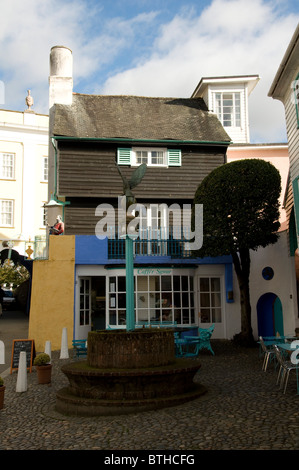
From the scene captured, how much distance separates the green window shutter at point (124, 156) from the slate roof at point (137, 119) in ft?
1.76

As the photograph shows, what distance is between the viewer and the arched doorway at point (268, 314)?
16828mm

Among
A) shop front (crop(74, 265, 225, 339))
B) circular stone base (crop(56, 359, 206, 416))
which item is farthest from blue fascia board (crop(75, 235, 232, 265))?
circular stone base (crop(56, 359, 206, 416))

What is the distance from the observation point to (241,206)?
14.2 meters

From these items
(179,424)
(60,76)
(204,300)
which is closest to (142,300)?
(204,300)

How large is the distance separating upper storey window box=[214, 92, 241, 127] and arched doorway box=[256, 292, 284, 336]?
379 inches

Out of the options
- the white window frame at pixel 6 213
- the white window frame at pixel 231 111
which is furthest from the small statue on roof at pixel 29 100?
the white window frame at pixel 231 111

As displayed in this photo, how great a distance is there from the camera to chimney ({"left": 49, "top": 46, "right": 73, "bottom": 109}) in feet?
68.6

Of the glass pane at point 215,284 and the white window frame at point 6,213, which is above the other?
the white window frame at point 6,213

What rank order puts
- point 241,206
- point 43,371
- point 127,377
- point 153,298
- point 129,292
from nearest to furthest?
point 127,377
point 129,292
point 43,371
point 241,206
point 153,298

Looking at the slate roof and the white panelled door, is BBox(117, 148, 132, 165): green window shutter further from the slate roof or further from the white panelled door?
the white panelled door

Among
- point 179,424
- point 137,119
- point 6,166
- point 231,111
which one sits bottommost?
point 179,424

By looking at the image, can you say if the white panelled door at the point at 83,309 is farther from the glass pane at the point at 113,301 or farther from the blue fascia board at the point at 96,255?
the glass pane at the point at 113,301

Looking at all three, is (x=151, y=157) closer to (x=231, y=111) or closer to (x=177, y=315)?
(x=231, y=111)

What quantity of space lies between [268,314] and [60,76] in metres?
13.9
